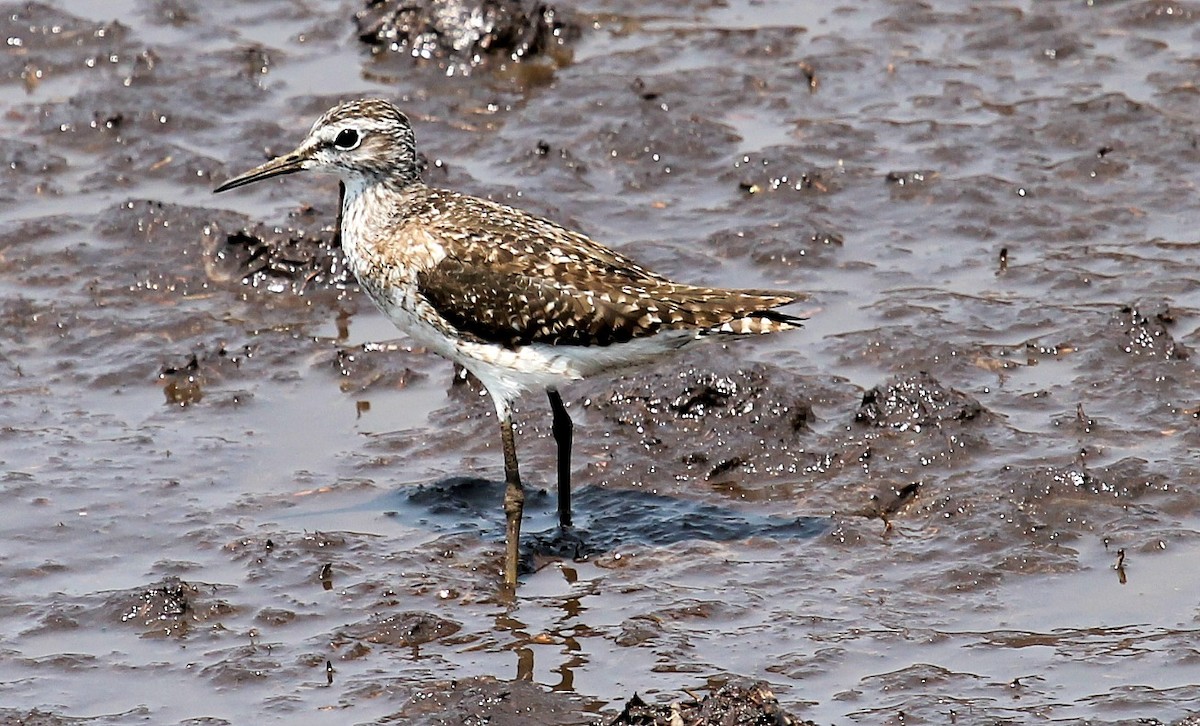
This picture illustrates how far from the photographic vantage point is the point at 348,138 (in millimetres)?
10203

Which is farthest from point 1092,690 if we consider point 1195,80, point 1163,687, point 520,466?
point 1195,80

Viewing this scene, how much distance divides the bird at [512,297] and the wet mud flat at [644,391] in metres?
0.99

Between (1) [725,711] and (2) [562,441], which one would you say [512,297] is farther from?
(1) [725,711]

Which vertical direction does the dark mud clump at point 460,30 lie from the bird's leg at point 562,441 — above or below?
above

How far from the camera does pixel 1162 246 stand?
41.2ft

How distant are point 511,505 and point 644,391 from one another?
154cm

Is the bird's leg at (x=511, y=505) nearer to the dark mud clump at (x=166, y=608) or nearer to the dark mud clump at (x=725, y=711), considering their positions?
the dark mud clump at (x=166, y=608)

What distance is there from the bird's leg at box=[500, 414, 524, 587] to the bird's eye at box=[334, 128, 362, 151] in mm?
1726

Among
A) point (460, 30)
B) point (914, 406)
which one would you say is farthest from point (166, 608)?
point (460, 30)

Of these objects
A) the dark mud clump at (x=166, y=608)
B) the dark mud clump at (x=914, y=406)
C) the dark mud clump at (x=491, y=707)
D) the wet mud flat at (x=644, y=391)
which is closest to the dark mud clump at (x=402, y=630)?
the wet mud flat at (x=644, y=391)

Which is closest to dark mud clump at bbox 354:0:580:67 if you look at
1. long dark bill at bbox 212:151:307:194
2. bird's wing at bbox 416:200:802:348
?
long dark bill at bbox 212:151:307:194

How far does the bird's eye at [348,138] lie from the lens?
10.2m

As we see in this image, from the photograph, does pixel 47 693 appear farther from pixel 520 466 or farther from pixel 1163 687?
pixel 1163 687

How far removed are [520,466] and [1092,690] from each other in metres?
3.74
